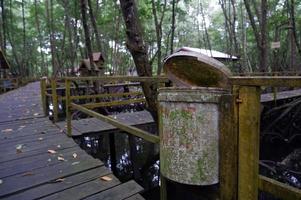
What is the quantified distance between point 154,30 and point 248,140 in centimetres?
2702

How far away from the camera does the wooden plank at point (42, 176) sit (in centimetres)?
331

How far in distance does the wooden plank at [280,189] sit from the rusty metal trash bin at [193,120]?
0.31 metres

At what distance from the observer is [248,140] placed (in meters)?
1.78

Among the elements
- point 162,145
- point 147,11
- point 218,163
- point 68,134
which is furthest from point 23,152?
point 147,11

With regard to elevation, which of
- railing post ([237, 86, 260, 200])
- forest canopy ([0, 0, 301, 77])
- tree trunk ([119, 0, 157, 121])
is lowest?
railing post ([237, 86, 260, 200])

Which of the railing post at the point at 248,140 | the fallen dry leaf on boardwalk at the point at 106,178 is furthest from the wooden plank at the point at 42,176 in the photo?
the railing post at the point at 248,140

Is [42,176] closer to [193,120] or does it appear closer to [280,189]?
[193,120]

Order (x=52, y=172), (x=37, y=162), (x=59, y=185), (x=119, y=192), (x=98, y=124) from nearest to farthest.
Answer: (x=119, y=192), (x=59, y=185), (x=52, y=172), (x=37, y=162), (x=98, y=124)

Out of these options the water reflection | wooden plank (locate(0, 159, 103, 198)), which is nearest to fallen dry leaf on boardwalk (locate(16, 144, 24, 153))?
wooden plank (locate(0, 159, 103, 198))

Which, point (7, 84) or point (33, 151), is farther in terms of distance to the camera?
point (7, 84)

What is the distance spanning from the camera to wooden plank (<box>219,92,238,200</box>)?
73.9 inches

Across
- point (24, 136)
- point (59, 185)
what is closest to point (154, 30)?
point (24, 136)

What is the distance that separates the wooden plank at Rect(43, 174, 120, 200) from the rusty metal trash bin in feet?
3.77

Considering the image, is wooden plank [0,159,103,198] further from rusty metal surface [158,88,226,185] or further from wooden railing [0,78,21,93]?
wooden railing [0,78,21,93]
